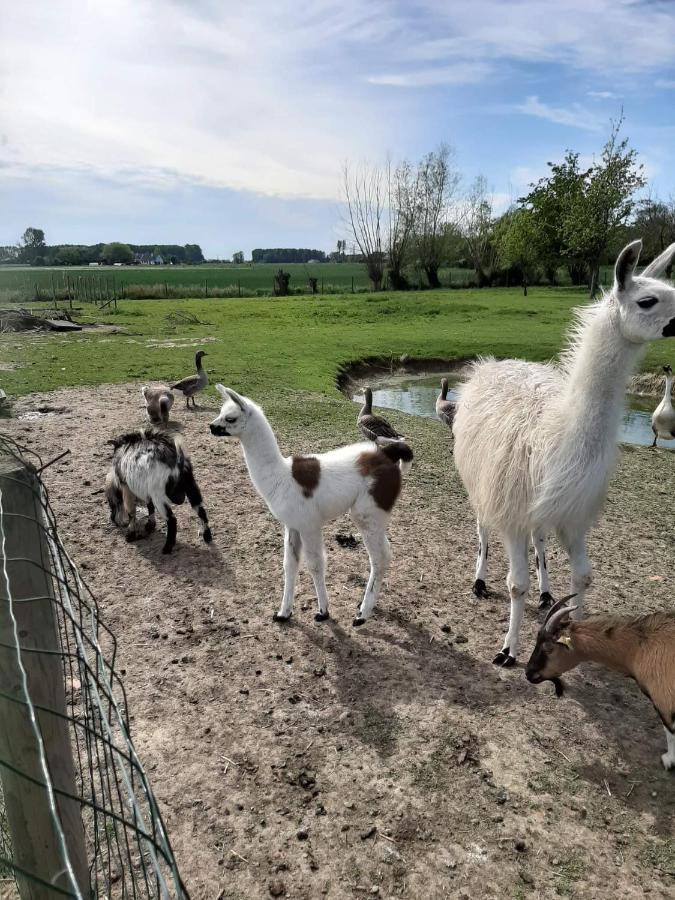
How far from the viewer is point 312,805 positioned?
126 inches

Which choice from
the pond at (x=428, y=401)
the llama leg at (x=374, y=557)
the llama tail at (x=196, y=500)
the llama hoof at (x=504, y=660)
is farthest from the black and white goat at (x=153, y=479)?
the pond at (x=428, y=401)

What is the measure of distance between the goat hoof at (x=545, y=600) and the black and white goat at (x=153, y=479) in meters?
3.34

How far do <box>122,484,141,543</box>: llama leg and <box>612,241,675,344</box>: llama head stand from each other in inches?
194

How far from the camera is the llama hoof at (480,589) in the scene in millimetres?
5391

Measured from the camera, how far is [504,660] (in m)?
4.38

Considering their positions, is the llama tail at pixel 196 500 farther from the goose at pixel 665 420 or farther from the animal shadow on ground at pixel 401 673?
the goose at pixel 665 420

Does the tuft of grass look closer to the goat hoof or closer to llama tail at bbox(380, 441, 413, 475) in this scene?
the goat hoof

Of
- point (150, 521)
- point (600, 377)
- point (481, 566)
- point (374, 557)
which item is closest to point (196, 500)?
point (150, 521)

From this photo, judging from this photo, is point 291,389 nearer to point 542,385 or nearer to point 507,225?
point 542,385

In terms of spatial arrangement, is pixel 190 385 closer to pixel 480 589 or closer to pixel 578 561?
pixel 480 589

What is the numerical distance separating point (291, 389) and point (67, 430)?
17.4 feet

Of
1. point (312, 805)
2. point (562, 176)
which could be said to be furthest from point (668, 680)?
point (562, 176)

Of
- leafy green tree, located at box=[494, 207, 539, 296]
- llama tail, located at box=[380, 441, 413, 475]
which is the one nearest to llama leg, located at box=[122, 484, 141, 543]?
llama tail, located at box=[380, 441, 413, 475]

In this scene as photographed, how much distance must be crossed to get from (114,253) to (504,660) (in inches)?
3798
